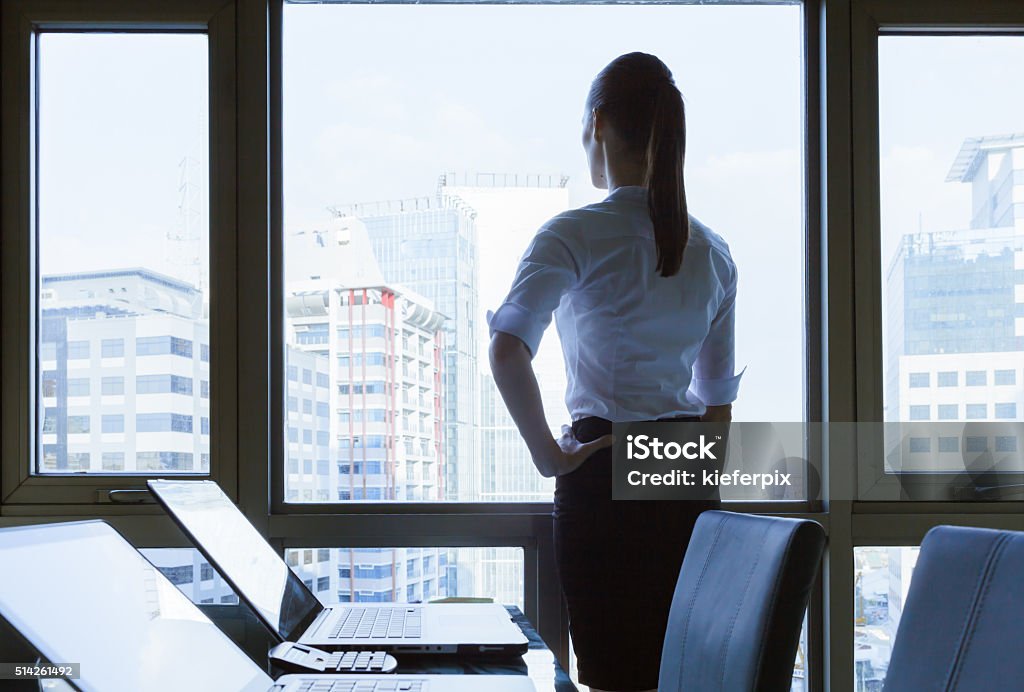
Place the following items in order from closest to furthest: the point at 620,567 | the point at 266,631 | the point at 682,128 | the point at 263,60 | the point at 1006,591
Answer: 1. the point at 1006,591
2. the point at 266,631
3. the point at 620,567
4. the point at 682,128
5. the point at 263,60

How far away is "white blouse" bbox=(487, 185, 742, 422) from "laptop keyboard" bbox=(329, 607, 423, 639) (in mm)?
470

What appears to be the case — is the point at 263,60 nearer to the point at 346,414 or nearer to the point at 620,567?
the point at 346,414

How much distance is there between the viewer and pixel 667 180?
5.53 ft

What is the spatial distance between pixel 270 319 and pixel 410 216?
0.43 m

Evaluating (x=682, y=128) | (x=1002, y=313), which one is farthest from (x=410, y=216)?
(x=1002, y=313)

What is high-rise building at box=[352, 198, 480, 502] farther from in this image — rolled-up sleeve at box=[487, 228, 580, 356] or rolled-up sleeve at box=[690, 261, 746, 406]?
rolled-up sleeve at box=[487, 228, 580, 356]

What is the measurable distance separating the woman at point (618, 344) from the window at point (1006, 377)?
3.70ft

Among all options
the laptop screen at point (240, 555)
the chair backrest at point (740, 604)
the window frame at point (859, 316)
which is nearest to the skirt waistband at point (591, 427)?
the chair backrest at point (740, 604)

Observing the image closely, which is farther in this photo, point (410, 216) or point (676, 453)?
point (410, 216)

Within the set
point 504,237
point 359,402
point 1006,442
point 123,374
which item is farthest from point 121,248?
point 1006,442

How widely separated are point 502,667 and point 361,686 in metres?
0.22

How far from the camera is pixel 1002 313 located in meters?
2.50

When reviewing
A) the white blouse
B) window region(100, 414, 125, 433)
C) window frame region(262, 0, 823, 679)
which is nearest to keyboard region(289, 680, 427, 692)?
the white blouse

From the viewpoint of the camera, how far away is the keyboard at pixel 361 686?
900mm
